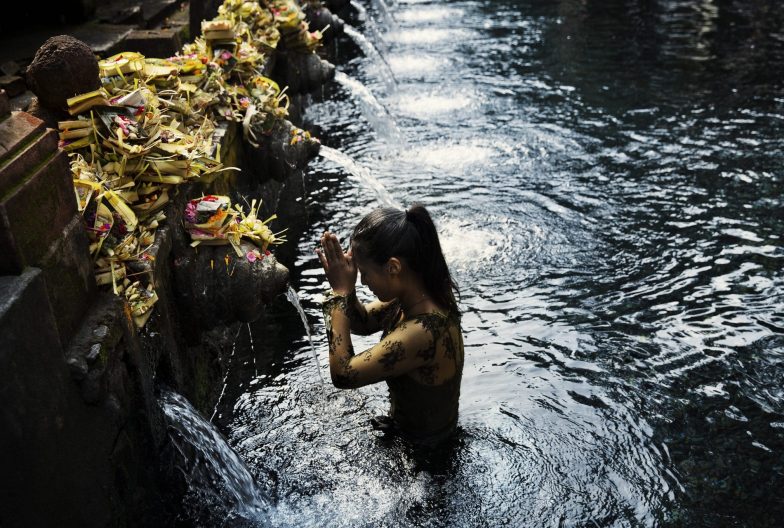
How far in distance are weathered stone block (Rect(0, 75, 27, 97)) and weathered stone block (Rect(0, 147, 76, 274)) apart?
294 cm

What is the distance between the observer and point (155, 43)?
5965mm

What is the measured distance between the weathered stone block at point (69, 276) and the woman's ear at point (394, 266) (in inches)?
48.4

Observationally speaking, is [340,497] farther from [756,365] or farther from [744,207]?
[744,207]

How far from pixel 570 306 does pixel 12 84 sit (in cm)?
420

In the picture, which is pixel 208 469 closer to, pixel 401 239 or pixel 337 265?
pixel 337 265

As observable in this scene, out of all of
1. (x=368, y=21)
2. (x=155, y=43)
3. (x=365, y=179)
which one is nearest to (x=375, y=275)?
(x=155, y=43)

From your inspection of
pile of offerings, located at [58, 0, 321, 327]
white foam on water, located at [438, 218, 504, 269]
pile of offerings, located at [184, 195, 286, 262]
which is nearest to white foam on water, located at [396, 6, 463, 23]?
white foam on water, located at [438, 218, 504, 269]

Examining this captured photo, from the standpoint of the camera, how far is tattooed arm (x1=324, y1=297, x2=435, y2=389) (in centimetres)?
357

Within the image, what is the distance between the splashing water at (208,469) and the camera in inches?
142

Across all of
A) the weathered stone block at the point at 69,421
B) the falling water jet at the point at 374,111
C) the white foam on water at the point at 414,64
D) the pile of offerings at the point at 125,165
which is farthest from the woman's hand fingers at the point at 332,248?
the white foam on water at the point at 414,64

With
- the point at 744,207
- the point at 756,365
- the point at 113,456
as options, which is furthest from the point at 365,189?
the point at 113,456

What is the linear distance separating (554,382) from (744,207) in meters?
3.28

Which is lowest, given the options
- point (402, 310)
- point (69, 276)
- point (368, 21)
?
point (368, 21)

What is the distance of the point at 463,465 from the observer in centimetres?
399
